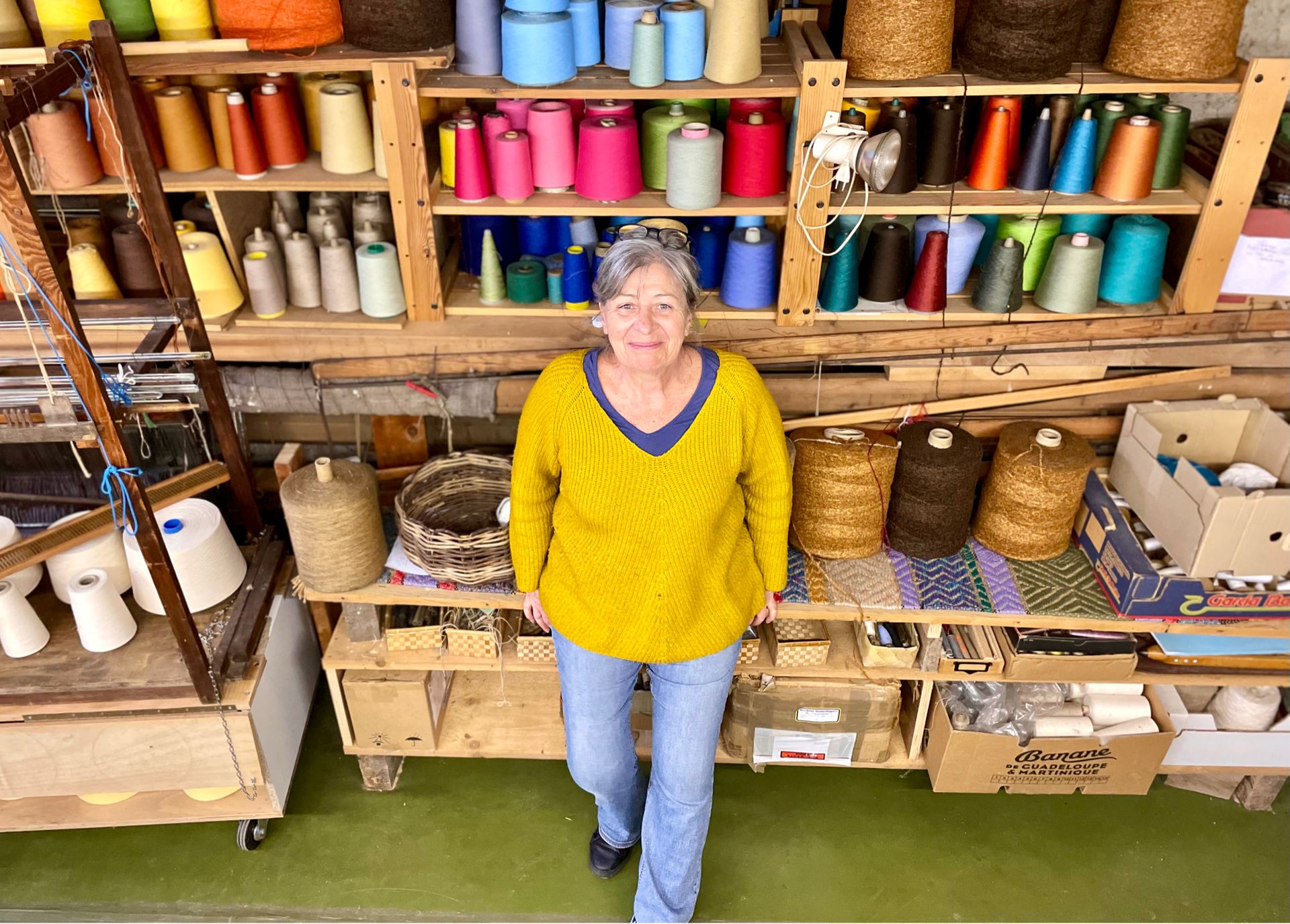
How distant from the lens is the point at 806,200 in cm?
229

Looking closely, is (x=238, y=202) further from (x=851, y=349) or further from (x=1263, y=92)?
(x=1263, y=92)

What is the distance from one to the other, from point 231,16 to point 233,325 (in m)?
0.73

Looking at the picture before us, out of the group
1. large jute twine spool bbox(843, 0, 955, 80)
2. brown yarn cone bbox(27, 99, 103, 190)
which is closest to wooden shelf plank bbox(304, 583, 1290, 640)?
brown yarn cone bbox(27, 99, 103, 190)

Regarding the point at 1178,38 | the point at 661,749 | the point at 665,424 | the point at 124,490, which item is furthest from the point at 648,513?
the point at 1178,38

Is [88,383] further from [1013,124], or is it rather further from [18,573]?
[1013,124]

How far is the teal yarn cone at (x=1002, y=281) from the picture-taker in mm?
2389

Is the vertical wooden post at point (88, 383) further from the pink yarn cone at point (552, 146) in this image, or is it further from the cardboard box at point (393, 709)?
the pink yarn cone at point (552, 146)

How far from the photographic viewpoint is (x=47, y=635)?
2.50 m

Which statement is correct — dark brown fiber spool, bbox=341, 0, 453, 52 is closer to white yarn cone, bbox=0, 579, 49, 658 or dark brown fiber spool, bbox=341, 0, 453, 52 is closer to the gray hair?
the gray hair

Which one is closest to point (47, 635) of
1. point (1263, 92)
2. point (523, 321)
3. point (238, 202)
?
point (238, 202)

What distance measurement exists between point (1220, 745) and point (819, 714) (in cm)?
106

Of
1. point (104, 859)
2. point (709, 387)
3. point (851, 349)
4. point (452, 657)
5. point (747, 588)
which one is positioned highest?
point (709, 387)

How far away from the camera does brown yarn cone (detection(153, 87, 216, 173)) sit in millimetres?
2305

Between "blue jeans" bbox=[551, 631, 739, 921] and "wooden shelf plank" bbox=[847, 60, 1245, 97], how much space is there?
1.23 metres
